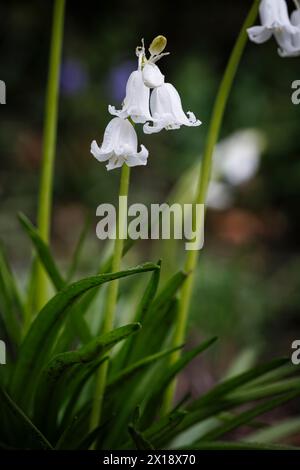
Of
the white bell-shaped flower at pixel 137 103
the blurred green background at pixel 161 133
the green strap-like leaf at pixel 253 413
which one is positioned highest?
the blurred green background at pixel 161 133

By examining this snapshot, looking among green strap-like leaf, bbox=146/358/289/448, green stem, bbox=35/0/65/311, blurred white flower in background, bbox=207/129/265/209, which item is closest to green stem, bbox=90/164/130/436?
green strap-like leaf, bbox=146/358/289/448

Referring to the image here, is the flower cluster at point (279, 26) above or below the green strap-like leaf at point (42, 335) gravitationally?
above

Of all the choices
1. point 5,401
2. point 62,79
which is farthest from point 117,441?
point 62,79

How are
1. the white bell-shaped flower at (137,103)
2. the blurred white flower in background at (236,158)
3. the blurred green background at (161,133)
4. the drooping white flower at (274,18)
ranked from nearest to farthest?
the white bell-shaped flower at (137,103), the drooping white flower at (274,18), the blurred white flower in background at (236,158), the blurred green background at (161,133)

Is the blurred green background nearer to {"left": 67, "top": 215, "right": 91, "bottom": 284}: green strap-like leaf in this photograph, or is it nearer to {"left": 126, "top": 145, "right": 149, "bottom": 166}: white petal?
{"left": 67, "top": 215, "right": 91, "bottom": 284}: green strap-like leaf

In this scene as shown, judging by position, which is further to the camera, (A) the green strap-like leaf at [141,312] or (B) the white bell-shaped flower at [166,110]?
(A) the green strap-like leaf at [141,312]

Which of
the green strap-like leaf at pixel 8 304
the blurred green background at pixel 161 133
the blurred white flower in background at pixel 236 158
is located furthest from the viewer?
the blurred green background at pixel 161 133

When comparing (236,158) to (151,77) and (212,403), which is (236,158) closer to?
(212,403)

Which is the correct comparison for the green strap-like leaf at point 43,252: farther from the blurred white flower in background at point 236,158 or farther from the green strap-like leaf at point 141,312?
the blurred white flower in background at point 236,158
